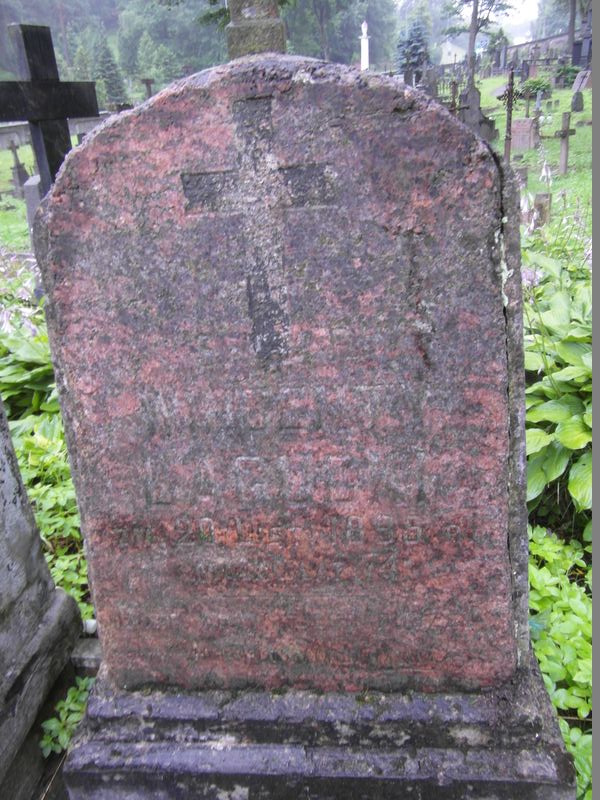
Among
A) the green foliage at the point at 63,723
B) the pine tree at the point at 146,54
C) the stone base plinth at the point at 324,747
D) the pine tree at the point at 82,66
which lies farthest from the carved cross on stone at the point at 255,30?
the pine tree at the point at 146,54

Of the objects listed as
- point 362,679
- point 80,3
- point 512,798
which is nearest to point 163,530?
point 362,679

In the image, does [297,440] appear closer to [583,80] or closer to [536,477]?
[536,477]

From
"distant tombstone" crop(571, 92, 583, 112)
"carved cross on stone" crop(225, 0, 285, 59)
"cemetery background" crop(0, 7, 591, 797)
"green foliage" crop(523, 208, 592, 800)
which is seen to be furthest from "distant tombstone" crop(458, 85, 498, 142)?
"distant tombstone" crop(571, 92, 583, 112)

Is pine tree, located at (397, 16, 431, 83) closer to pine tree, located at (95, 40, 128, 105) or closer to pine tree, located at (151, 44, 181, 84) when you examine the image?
pine tree, located at (151, 44, 181, 84)

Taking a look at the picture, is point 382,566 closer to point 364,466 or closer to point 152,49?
point 364,466

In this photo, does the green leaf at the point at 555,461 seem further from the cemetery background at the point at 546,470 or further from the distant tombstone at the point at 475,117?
the distant tombstone at the point at 475,117

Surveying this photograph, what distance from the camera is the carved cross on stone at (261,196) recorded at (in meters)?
1.34

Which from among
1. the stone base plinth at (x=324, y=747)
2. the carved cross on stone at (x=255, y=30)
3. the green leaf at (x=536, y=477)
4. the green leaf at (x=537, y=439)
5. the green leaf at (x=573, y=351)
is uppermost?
the carved cross on stone at (x=255, y=30)

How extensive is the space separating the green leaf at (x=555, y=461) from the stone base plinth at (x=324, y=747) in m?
1.12

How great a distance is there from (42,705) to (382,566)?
1.20m

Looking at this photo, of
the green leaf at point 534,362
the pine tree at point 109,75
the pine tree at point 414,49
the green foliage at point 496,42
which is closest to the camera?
the green leaf at point 534,362

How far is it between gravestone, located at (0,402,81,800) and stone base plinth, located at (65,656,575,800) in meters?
0.26

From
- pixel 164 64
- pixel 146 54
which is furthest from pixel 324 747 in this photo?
pixel 146 54

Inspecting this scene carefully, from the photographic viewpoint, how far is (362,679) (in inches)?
70.1
